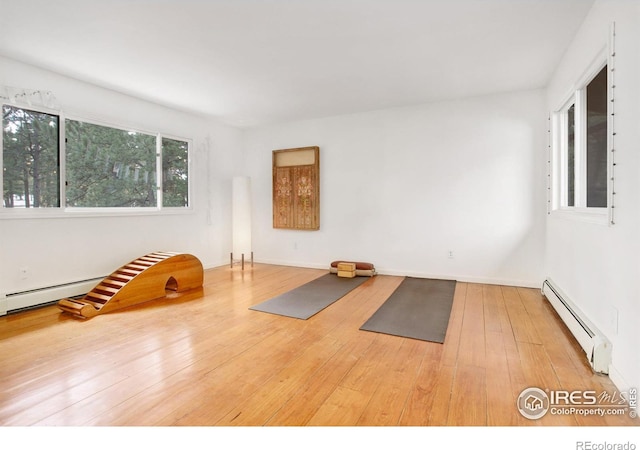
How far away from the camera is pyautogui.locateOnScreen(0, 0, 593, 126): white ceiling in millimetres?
2467

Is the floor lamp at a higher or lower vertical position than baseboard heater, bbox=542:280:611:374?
higher

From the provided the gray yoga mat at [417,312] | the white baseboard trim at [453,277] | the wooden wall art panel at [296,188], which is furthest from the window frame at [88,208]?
the gray yoga mat at [417,312]

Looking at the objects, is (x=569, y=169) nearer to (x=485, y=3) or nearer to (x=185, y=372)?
(x=485, y=3)

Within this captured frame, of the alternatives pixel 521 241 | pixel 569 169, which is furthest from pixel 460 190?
pixel 569 169

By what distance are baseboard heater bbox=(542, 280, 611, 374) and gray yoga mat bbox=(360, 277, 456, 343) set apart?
0.94m

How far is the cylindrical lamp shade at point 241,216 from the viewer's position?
5.61 m

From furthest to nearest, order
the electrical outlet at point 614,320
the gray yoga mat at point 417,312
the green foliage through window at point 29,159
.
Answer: the green foliage through window at point 29,159
the gray yoga mat at point 417,312
the electrical outlet at point 614,320

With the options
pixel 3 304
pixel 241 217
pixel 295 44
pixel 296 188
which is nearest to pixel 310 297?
pixel 241 217

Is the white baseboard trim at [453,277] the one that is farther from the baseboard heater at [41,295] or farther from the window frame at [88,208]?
the baseboard heater at [41,295]

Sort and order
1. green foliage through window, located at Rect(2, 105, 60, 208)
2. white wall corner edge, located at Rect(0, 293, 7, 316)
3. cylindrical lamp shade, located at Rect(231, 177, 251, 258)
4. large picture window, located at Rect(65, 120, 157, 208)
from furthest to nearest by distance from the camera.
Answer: cylindrical lamp shade, located at Rect(231, 177, 251, 258) → large picture window, located at Rect(65, 120, 157, 208) → green foliage through window, located at Rect(2, 105, 60, 208) → white wall corner edge, located at Rect(0, 293, 7, 316)

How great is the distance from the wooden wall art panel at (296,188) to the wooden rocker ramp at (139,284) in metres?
2.00

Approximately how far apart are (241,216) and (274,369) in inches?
148

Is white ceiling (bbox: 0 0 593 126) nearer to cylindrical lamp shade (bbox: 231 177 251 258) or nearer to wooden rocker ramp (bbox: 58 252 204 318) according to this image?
cylindrical lamp shade (bbox: 231 177 251 258)

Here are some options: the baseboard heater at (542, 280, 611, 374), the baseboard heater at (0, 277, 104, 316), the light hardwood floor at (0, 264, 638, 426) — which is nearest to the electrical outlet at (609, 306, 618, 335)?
the baseboard heater at (542, 280, 611, 374)
